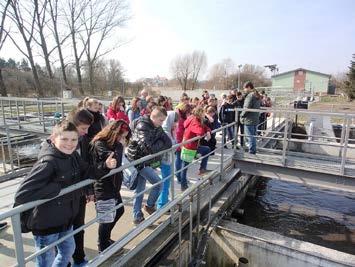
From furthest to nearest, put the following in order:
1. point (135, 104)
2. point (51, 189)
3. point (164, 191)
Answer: point (135, 104), point (164, 191), point (51, 189)

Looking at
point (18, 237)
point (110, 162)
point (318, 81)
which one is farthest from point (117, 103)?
point (318, 81)

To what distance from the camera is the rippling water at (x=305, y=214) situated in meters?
6.52

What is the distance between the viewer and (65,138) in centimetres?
230

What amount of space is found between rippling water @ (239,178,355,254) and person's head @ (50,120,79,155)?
570cm

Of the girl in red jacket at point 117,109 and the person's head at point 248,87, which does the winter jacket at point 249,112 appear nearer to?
the person's head at point 248,87

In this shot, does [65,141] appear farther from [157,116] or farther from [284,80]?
[284,80]

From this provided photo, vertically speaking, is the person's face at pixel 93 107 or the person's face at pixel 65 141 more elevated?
the person's face at pixel 93 107

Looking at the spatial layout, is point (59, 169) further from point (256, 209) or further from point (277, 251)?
point (256, 209)

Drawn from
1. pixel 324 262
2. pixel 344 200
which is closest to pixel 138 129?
pixel 324 262

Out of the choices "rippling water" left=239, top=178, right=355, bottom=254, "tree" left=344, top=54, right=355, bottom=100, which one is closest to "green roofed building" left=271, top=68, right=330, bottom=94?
"tree" left=344, top=54, right=355, bottom=100

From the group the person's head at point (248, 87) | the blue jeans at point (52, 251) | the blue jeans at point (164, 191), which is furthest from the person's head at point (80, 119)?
the person's head at point (248, 87)

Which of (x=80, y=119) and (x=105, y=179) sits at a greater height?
(x=80, y=119)

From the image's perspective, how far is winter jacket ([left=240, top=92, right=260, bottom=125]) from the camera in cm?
636

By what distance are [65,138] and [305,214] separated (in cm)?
706
